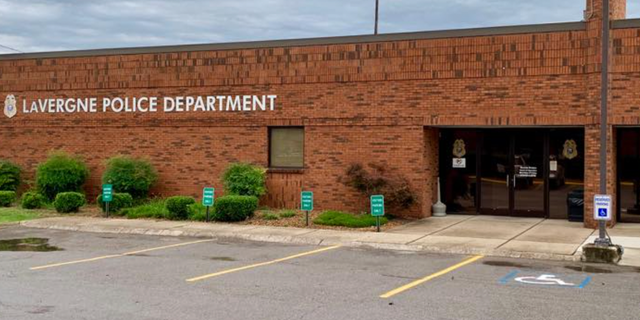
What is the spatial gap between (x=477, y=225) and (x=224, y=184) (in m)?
7.20

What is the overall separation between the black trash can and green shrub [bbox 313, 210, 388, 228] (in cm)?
493

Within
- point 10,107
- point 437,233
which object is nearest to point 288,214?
point 437,233

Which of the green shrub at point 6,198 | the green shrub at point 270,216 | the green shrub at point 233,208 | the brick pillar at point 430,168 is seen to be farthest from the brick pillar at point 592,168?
the green shrub at point 6,198

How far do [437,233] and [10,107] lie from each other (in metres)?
16.1

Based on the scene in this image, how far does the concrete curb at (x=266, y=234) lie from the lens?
13734 millimetres

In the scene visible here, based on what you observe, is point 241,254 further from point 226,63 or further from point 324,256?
point 226,63

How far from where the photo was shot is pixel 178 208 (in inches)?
750

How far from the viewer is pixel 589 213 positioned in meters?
17.2

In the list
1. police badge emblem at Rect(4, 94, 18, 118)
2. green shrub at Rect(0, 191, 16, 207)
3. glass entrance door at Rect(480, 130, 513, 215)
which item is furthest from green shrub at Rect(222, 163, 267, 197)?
police badge emblem at Rect(4, 94, 18, 118)

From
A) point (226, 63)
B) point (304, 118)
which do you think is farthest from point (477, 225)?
point (226, 63)

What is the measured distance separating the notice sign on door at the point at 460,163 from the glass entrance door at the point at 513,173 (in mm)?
536

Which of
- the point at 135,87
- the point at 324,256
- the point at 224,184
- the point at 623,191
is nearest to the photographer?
the point at 324,256

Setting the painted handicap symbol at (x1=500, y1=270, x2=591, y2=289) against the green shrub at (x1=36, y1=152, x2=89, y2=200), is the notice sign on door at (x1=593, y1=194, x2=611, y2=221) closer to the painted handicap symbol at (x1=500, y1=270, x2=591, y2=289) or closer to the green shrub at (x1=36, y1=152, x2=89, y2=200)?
the painted handicap symbol at (x1=500, y1=270, x2=591, y2=289)

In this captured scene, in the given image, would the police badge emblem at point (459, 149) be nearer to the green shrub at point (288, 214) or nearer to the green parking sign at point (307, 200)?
the green shrub at point (288, 214)
